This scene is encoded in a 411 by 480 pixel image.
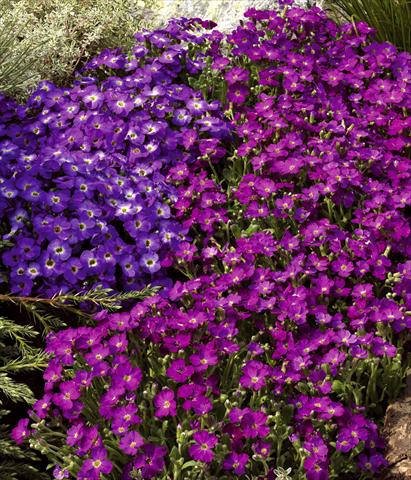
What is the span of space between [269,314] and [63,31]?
→ 287 cm

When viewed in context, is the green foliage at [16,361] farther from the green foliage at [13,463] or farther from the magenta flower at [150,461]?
the magenta flower at [150,461]

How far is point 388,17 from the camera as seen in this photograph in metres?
5.23

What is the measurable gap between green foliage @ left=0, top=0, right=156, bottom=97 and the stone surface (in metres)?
2.84

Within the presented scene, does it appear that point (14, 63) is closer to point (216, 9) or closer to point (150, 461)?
point (216, 9)

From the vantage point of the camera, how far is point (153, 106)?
428 centimetres

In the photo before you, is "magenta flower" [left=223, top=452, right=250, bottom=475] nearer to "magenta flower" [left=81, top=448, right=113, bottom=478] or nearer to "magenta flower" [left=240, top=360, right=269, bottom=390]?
"magenta flower" [left=240, top=360, right=269, bottom=390]

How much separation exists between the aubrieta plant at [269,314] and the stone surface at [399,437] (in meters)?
0.07

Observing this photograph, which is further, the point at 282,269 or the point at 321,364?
the point at 282,269

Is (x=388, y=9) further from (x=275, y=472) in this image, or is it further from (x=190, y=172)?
(x=275, y=472)

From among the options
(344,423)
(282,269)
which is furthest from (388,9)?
(344,423)

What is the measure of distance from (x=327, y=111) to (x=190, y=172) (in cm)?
91

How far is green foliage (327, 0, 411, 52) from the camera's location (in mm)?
5105

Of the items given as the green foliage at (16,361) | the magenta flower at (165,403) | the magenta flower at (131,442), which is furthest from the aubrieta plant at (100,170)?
the magenta flower at (131,442)

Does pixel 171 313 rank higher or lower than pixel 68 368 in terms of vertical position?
higher
